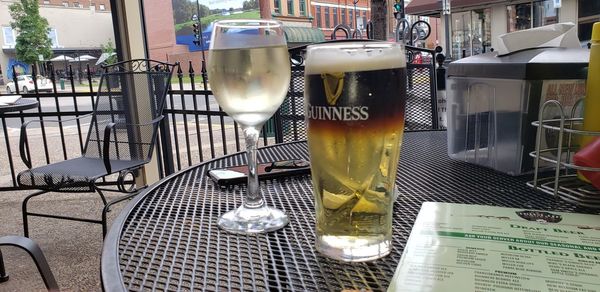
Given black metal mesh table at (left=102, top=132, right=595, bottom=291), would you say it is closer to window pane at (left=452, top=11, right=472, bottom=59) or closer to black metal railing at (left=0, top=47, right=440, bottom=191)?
black metal railing at (left=0, top=47, right=440, bottom=191)

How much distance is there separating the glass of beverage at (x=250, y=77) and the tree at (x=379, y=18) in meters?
4.58

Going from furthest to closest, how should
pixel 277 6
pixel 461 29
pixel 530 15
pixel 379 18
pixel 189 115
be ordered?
pixel 277 6, pixel 461 29, pixel 530 15, pixel 379 18, pixel 189 115

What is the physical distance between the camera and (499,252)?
43cm

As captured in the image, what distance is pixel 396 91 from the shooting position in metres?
0.43

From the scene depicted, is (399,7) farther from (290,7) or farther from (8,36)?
(8,36)

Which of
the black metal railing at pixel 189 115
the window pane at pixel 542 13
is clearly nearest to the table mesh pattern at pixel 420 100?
the black metal railing at pixel 189 115

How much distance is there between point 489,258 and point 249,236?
10.1 inches

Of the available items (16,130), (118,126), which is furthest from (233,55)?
(16,130)

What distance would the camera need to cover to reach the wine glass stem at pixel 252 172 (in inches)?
23.5

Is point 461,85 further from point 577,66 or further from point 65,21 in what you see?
point 65,21

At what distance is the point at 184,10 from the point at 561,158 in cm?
878

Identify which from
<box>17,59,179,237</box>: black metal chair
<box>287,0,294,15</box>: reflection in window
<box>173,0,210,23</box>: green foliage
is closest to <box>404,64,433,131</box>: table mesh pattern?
<box>17,59,179,237</box>: black metal chair

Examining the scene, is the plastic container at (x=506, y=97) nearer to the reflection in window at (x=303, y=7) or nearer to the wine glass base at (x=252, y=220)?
the wine glass base at (x=252, y=220)

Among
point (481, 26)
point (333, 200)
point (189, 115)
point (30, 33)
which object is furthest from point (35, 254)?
point (30, 33)
